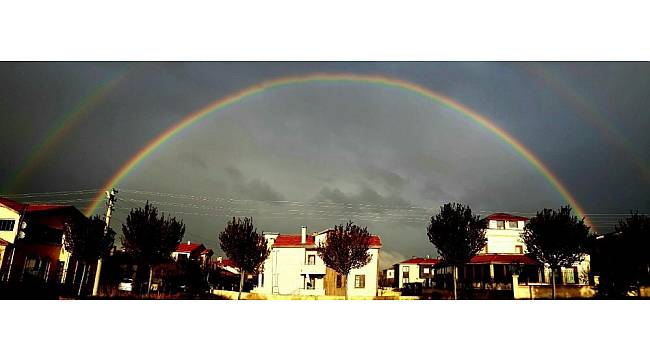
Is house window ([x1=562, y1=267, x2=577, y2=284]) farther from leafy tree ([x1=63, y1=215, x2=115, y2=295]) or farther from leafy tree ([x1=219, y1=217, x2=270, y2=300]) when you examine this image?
leafy tree ([x1=63, y1=215, x2=115, y2=295])

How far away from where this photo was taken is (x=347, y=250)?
38281mm

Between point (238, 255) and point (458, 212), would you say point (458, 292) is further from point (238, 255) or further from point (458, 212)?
point (238, 255)

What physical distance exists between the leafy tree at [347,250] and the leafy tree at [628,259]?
57.0 ft

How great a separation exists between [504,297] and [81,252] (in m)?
30.1

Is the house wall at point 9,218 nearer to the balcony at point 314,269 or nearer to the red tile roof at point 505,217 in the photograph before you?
the balcony at point 314,269

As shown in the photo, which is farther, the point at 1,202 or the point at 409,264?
the point at 409,264

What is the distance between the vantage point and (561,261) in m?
35.5

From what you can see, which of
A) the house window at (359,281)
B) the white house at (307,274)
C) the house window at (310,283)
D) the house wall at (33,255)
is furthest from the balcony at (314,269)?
the house wall at (33,255)

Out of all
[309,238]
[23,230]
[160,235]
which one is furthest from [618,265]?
[23,230]

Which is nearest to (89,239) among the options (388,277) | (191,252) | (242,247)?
(242,247)

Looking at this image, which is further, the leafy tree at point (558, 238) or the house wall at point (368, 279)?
the house wall at point (368, 279)

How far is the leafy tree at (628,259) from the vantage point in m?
31.7

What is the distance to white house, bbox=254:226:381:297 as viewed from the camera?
44156mm
